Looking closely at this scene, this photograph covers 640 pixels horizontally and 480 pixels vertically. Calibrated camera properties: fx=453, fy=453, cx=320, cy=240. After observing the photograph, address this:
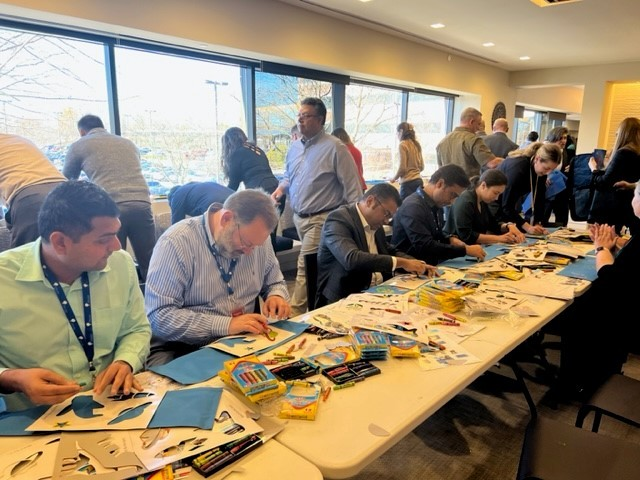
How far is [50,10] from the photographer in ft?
9.59

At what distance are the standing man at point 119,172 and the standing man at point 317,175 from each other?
43.7 inches

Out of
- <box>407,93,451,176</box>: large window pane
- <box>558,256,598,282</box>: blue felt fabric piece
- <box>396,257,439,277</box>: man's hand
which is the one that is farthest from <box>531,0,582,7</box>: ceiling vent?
<box>396,257,439,277</box>: man's hand

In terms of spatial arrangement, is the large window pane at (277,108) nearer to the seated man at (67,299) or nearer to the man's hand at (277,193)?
the man's hand at (277,193)

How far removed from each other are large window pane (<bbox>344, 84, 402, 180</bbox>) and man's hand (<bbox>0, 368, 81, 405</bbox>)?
5.34 m

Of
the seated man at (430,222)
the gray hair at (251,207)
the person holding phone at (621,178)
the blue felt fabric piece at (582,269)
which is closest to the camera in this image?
the gray hair at (251,207)

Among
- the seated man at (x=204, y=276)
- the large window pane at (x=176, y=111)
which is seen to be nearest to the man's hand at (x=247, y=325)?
the seated man at (x=204, y=276)

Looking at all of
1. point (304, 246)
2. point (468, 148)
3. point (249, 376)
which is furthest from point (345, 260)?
point (468, 148)

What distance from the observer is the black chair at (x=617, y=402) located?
4.89 feet

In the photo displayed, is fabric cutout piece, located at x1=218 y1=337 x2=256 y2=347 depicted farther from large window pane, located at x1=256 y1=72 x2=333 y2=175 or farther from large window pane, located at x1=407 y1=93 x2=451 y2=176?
large window pane, located at x1=407 y1=93 x2=451 y2=176

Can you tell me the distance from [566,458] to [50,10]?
3621 mm

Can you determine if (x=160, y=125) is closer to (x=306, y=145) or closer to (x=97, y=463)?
(x=306, y=145)

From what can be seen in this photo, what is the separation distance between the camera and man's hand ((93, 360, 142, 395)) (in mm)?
1145

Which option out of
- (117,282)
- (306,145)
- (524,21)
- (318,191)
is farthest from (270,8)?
(117,282)

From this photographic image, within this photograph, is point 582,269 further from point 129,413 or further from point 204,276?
point 129,413
